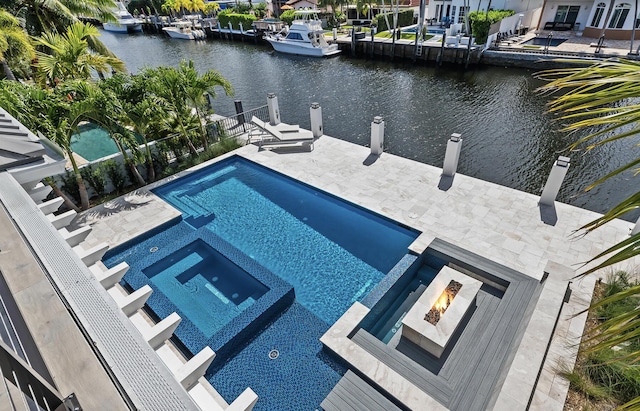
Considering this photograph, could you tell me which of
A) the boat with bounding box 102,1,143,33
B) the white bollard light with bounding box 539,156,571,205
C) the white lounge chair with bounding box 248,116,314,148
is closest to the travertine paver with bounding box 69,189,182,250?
the white lounge chair with bounding box 248,116,314,148

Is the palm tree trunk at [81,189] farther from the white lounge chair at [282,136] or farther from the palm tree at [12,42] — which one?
the white lounge chair at [282,136]

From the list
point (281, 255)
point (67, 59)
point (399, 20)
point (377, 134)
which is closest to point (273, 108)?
point (377, 134)

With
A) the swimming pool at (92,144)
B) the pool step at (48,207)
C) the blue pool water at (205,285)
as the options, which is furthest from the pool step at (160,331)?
the swimming pool at (92,144)

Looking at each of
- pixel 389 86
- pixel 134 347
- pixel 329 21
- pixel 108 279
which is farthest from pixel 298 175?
pixel 329 21

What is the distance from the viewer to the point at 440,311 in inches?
283

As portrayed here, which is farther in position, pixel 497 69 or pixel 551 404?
pixel 497 69

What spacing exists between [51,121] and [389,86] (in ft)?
69.1

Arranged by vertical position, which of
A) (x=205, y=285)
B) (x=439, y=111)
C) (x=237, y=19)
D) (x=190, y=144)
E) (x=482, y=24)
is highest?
(x=482, y=24)

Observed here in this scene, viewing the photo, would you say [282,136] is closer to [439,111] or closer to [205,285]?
[205,285]

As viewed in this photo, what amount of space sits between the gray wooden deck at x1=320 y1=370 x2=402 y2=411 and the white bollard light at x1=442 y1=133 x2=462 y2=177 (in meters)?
8.16

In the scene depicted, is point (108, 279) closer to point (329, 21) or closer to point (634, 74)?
point (634, 74)

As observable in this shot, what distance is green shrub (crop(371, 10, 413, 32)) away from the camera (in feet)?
128

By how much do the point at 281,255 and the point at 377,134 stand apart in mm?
6536

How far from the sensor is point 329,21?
152 ft
